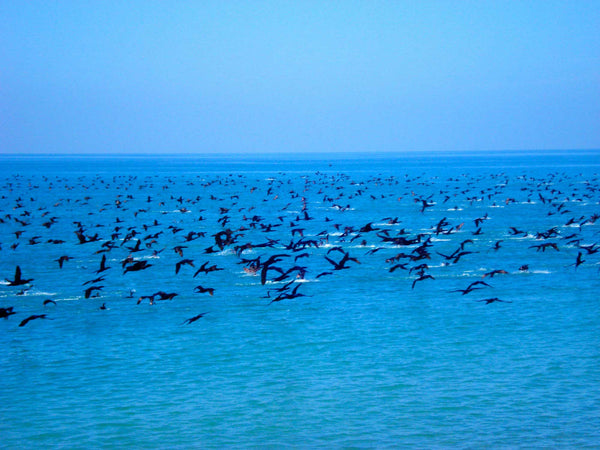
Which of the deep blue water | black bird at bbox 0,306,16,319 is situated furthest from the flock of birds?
the deep blue water

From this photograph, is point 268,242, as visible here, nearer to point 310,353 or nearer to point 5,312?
point 5,312

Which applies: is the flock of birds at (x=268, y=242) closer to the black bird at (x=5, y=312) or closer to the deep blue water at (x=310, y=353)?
the black bird at (x=5, y=312)

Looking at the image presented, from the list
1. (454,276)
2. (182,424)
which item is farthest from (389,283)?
(182,424)

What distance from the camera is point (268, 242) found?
111 ft

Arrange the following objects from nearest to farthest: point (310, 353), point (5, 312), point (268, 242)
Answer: point (310, 353) → point (5, 312) → point (268, 242)

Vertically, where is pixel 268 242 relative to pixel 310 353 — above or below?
above

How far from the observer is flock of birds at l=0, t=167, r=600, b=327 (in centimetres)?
2369

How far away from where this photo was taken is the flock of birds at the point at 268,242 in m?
23.7

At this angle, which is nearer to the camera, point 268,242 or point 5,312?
point 5,312

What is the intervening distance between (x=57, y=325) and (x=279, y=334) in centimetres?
554

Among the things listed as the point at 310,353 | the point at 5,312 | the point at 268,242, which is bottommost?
the point at 310,353

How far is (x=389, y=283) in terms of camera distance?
23.6 metres

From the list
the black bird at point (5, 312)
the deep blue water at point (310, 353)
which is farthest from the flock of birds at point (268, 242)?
the deep blue water at point (310, 353)

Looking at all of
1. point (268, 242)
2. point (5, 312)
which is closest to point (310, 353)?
point (5, 312)
